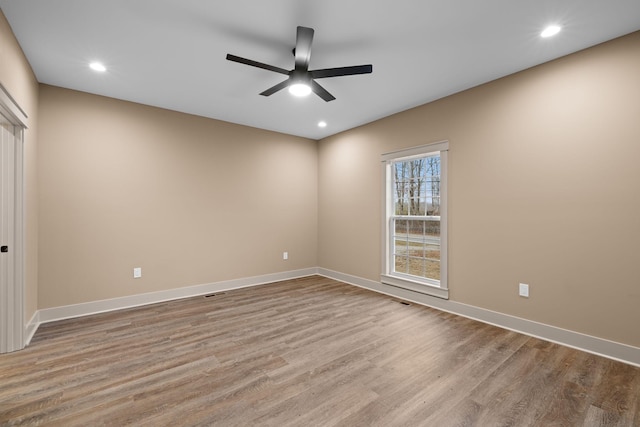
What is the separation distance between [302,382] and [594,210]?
9.75ft

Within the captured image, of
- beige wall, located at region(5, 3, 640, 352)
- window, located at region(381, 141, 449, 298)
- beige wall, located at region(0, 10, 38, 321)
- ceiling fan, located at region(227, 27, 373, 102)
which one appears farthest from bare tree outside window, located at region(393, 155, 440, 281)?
beige wall, located at region(0, 10, 38, 321)

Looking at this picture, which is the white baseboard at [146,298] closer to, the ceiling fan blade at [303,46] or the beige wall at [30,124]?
the beige wall at [30,124]

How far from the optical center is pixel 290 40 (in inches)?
95.8

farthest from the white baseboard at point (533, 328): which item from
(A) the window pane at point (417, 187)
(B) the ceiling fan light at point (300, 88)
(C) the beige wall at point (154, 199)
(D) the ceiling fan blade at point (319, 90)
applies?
(B) the ceiling fan light at point (300, 88)

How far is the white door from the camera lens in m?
2.43

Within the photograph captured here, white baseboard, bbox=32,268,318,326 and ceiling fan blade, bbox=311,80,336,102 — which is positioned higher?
ceiling fan blade, bbox=311,80,336,102

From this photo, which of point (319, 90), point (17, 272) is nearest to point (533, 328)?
point (319, 90)

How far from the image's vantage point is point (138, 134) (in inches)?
149

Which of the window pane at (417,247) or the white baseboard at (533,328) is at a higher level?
the window pane at (417,247)

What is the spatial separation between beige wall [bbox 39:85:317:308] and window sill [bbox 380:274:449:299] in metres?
1.82

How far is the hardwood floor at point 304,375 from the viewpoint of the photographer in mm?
1723

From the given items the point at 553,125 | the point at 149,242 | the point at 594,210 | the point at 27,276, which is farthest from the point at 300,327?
the point at 553,125

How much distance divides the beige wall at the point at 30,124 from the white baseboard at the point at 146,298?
231 millimetres

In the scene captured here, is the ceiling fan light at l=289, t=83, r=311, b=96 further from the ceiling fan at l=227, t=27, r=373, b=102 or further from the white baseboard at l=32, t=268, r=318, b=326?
the white baseboard at l=32, t=268, r=318, b=326
